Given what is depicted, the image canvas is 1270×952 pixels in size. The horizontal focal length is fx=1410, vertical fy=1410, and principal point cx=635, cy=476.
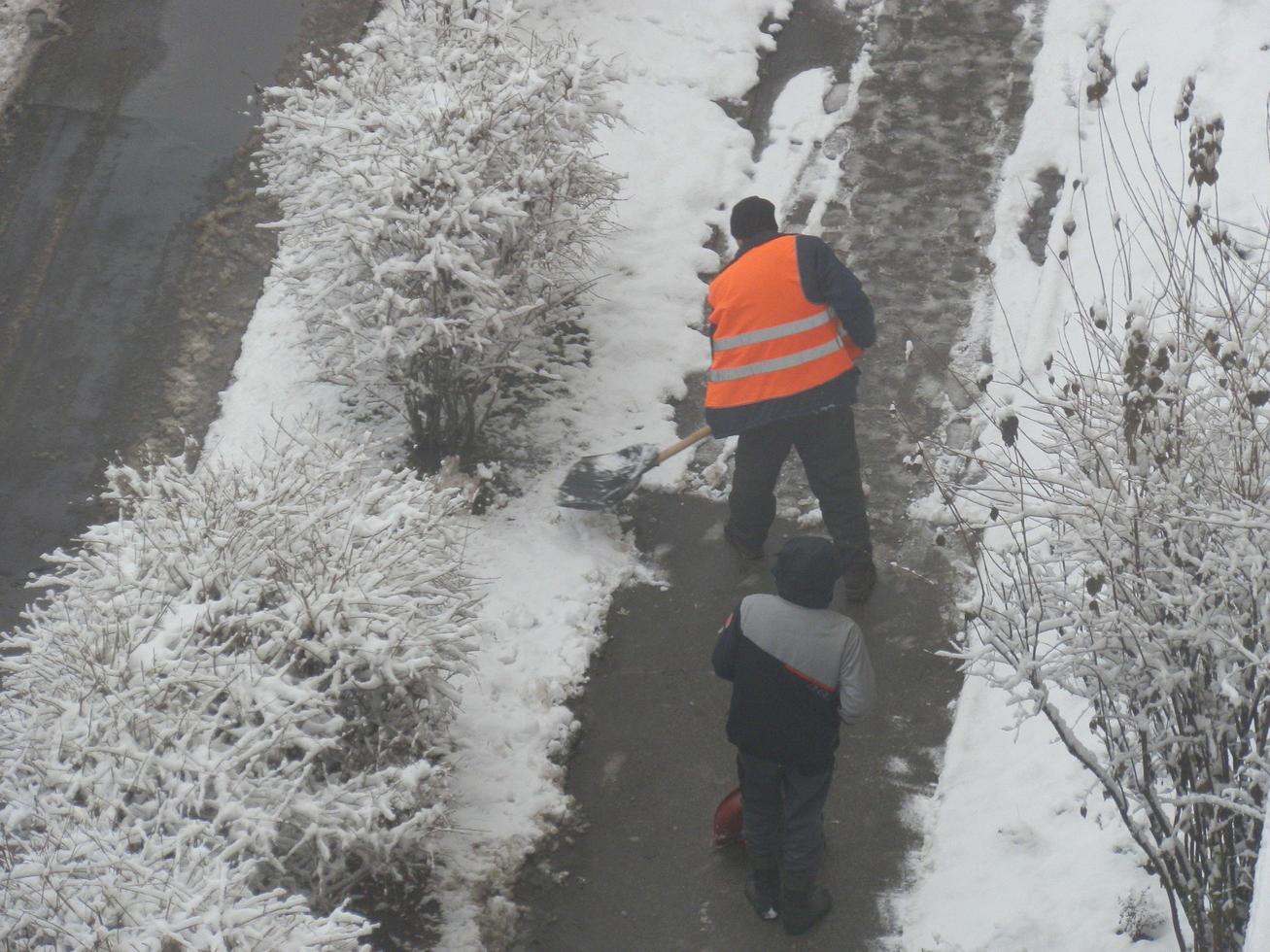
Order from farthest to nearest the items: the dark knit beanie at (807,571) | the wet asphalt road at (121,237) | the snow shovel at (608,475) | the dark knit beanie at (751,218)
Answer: the wet asphalt road at (121,237), the snow shovel at (608,475), the dark knit beanie at (751,218), the dark knit beanie at (807,571)

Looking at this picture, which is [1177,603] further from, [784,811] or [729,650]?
[784,811]

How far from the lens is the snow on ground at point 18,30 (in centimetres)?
1038

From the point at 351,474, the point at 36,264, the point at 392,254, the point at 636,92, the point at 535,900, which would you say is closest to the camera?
the point at 535,900

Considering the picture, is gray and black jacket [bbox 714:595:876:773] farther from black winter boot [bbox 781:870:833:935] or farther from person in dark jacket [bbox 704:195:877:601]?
person in dark jacket [bbox 704:195:877:601]

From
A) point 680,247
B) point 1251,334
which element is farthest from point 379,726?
point 680,247

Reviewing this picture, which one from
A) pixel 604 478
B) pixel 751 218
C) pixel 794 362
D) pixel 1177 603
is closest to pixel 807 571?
pixel 1177 603

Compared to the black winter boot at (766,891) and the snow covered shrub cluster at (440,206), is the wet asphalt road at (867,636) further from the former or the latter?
the snow covered shrub cluster at (440,206)

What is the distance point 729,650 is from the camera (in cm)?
531

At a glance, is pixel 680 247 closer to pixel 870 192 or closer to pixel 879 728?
pixel 870 192

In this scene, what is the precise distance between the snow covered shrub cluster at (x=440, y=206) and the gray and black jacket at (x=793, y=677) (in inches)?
103

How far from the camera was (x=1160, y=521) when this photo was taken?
4219 millimetres

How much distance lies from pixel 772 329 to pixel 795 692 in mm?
2019

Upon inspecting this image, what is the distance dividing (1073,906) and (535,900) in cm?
215

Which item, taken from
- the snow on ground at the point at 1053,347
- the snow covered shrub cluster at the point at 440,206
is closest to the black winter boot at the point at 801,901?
the snow on ground at the point at 1053,347
